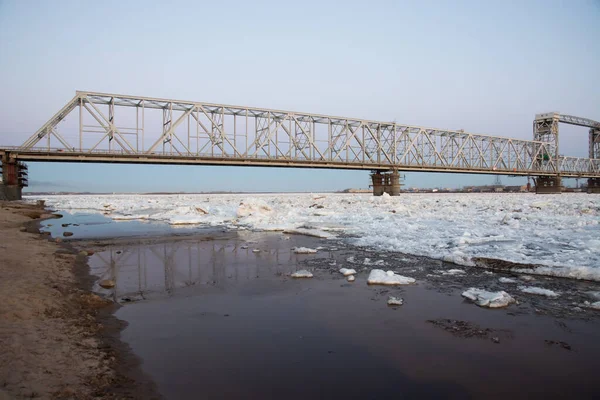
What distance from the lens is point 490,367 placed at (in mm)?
3201

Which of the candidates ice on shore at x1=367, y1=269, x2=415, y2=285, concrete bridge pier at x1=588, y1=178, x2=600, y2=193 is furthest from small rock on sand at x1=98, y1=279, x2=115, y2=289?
concrete bridge pier at x1=588, y1=178, x2=600, y2=193

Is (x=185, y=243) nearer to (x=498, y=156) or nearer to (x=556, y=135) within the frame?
(x=498, y=156)

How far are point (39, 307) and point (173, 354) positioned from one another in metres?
2.14

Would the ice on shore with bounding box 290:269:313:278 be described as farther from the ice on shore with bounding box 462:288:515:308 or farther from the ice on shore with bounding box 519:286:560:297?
the ice on shore with bounding box 519:286:560:297

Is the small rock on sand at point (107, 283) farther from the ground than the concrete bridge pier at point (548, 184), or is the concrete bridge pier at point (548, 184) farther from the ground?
the concrete bridge pier at point (548, 184)

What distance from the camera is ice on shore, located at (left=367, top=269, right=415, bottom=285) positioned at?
243 inches

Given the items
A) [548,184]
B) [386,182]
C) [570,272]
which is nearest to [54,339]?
[570,272]

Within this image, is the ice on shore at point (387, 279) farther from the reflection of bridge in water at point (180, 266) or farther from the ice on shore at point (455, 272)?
the reflection of bridge in water at point (180, 266)

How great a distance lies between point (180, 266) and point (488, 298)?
5.99m

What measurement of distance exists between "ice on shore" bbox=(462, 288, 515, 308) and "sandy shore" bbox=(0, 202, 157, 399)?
446 cm

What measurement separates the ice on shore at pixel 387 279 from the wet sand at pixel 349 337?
19 centimetres

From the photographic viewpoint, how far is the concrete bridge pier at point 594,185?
8356cm

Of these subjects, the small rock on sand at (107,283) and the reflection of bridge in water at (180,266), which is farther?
the reflection of bridge in water at (180,266)

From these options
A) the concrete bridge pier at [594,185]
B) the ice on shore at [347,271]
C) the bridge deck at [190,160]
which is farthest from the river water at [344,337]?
the concrete bridge pier at [594,185]
